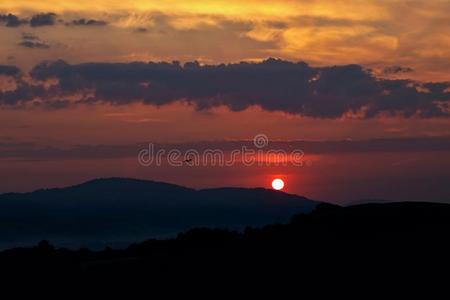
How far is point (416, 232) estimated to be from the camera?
52.7 metres

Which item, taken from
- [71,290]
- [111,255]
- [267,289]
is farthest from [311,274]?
[111,255]

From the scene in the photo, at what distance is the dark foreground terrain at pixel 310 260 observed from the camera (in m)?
48.9

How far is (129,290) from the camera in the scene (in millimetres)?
51219

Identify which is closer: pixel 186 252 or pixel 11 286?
pixel 11 286

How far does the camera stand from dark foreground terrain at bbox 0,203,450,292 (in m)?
48.9

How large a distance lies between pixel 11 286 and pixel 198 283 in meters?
11.2

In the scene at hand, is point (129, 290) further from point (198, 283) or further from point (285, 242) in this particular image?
point (285, 242)

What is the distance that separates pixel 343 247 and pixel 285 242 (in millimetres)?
3937

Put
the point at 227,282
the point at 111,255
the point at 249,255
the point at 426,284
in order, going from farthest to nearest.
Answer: the point at 111,255 → the point at 249,255 → the point at 227,282 → the point at 426,284

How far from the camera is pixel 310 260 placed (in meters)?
51.3

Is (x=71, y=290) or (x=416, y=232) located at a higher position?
(x=416, y=232)

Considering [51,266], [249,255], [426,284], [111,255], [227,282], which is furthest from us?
[111,255]

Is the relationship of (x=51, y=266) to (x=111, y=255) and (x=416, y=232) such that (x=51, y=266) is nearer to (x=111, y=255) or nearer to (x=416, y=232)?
(x=111, y=255)

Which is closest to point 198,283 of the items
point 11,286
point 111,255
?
point 11,286
